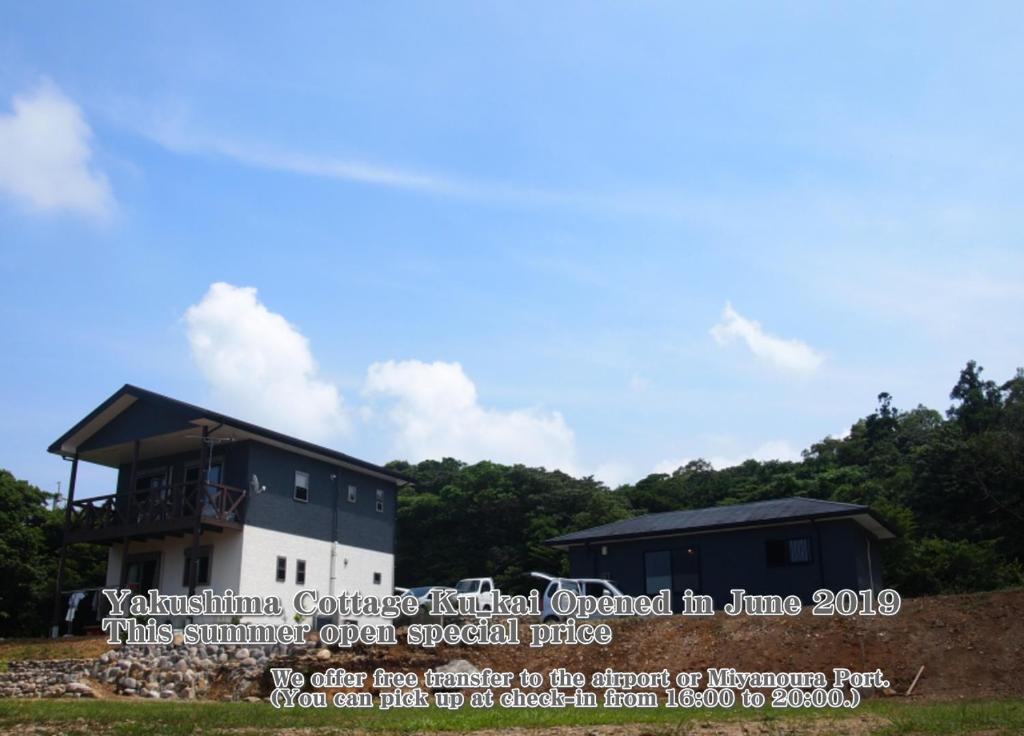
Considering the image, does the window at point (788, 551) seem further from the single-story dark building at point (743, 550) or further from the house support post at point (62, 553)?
the house support post at point (62, 553)

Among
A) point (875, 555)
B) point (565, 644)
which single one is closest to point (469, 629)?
point (565, 644)

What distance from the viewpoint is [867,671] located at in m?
19.5

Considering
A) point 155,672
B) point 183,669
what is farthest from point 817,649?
point 155,672

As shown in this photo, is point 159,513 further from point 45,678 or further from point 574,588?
point 574,588

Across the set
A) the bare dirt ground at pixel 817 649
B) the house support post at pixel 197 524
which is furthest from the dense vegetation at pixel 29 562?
the bare dirt ground at pixel 817 649

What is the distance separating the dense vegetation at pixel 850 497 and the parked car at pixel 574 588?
11507 mm

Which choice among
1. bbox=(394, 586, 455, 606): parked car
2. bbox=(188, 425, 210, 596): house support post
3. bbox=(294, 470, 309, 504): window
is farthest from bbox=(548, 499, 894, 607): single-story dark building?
bbox=(188, 425, 210, 596): house support post

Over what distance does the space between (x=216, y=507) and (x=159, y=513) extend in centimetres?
225

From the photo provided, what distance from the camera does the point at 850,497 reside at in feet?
143

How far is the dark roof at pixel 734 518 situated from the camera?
2719cm

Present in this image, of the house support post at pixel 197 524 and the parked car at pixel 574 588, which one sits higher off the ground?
the house support post at pixel 197 524

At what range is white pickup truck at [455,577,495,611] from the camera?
2700 cm

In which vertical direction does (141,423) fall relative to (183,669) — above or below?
above

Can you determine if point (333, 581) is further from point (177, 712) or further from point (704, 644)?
point (177, 712)
